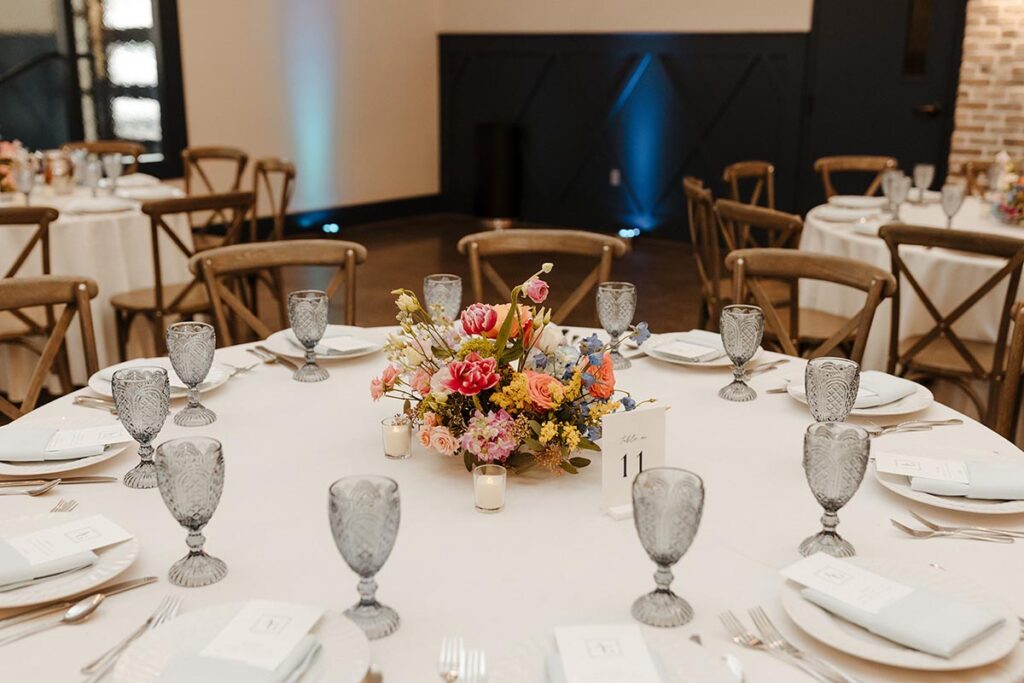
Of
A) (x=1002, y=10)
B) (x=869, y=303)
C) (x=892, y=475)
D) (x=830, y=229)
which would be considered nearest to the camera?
(x=892, y=475)

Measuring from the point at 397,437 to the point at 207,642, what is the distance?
2.00 ft

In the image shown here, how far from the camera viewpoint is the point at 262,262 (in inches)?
114

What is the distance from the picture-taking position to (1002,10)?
6340 mm

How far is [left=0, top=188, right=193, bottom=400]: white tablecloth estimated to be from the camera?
13.0ft

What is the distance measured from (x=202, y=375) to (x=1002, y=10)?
6.06m

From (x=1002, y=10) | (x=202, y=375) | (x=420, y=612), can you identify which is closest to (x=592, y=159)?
(x=1002, y=10)

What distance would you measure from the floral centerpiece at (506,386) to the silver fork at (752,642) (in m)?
0.41

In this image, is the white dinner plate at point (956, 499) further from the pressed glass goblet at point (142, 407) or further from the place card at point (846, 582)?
the pressed glass goblet at point (142, 407)

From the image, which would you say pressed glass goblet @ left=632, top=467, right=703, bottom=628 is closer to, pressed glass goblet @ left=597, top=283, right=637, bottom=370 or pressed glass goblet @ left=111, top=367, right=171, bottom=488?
pressed glass goblet @ left=111, top=367, right=171, bottom=488

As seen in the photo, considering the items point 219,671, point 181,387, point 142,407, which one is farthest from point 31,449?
point 219,671

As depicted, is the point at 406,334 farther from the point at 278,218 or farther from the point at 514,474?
the point at 278,218

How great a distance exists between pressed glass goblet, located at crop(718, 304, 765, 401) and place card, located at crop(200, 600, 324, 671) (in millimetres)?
1060

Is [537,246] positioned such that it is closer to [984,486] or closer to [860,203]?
[984,486]

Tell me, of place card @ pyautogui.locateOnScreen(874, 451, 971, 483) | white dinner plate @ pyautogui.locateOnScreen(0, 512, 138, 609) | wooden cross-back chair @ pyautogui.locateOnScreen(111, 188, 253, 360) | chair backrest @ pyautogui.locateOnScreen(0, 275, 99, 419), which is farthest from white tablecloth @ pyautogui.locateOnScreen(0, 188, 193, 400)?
place card @ pyautogui.locateOnScreen(874, 451, 971, 483)
